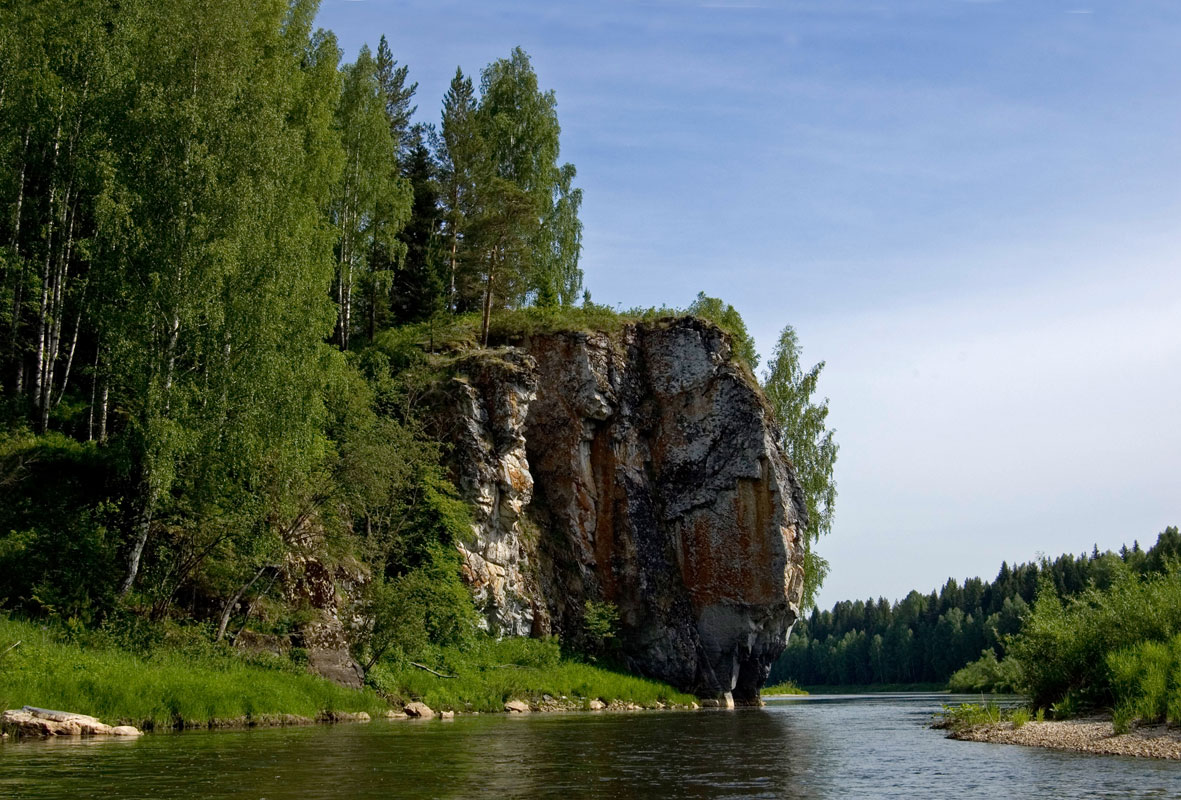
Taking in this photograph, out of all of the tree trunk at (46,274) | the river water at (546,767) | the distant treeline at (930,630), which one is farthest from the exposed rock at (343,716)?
the distant treeline at (930,630)

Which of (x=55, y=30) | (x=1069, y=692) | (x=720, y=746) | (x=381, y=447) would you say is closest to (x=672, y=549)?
(x=381, y=447)

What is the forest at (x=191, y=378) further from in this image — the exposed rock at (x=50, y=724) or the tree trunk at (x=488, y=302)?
the tree trunk at (x=488, y=302)

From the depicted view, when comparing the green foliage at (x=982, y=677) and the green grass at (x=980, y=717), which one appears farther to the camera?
the green foliage at (x=982, y=677)

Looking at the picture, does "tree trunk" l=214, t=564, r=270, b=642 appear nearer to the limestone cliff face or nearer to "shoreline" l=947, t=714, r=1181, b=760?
the limestone cliff face

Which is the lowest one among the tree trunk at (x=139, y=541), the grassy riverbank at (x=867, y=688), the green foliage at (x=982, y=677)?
the grassy riverbank at (x=867, y=688)

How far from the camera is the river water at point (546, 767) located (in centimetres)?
1364

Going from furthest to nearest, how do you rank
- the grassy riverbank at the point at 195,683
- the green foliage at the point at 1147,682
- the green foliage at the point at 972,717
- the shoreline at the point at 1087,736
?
the green foliage at the point at 972,717, the green foliage at the point at 1147,682, the grassy riverbank at the point at 195,683, the shoreline at the point at 1087,736

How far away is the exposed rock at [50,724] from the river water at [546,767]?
979 mm

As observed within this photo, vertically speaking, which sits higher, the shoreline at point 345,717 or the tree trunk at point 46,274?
the tree trunk at point 46,274

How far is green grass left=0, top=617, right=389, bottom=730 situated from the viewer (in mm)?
21641

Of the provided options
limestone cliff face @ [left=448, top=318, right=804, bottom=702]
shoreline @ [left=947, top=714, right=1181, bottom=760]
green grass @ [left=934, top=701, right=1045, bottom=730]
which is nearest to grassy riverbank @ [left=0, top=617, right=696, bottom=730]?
limestone cliff face @ [left=448, top=318, right=804, bottom=702]

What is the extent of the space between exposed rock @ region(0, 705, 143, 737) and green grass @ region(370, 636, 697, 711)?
12.5 m

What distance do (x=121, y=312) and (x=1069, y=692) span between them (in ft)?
101

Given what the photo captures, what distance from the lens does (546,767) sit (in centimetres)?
1733
